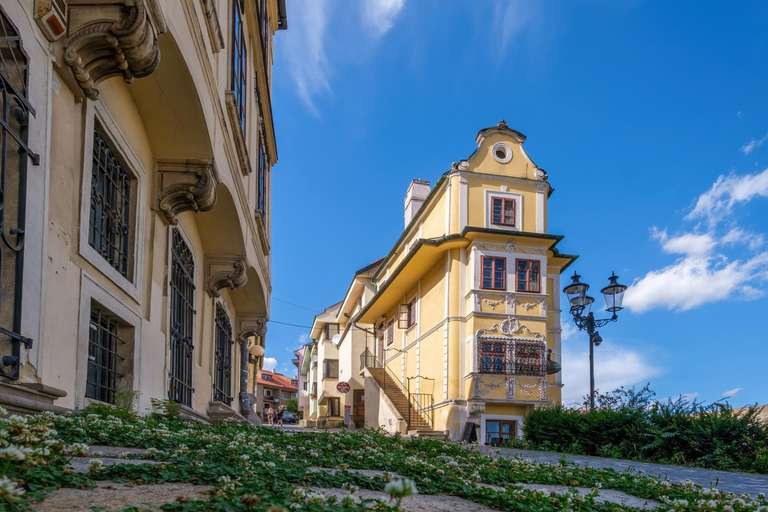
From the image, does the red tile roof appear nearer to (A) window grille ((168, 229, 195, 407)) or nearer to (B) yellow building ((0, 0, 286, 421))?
(A) window grille ((168, 229, 195, 407))

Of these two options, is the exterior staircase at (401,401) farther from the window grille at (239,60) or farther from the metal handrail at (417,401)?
the window grille at (239,60)

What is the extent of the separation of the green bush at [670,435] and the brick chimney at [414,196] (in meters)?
25.6

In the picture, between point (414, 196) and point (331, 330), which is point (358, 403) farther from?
point (414, 196)

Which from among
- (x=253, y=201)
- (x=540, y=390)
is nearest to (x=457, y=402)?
(x=540, y=390)

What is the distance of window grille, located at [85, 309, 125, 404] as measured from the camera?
25.6ft

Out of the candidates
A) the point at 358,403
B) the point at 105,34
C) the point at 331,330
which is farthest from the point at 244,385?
the point at 331,330

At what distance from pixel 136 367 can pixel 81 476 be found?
17.8 feet

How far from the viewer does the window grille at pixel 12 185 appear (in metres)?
5.03

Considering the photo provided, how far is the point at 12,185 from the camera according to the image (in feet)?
17.2

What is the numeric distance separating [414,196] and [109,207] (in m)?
35.4

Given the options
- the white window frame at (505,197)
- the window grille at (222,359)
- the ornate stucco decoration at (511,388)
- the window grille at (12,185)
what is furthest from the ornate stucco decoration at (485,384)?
the window grille at (12,185)

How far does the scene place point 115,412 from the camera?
24.0 feet

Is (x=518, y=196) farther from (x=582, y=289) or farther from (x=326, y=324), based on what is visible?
(x=326, y=324)

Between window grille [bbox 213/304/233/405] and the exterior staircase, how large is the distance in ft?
32.1
